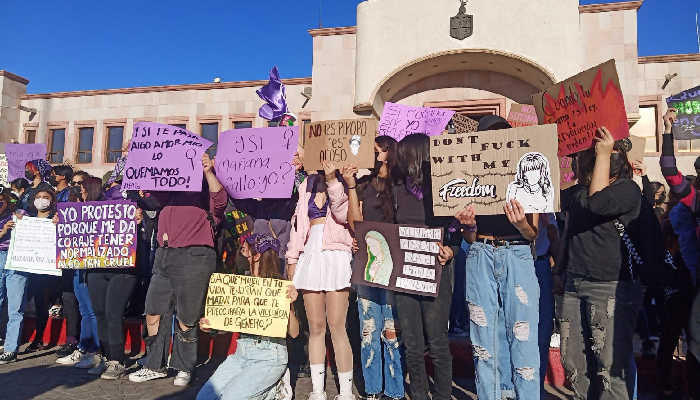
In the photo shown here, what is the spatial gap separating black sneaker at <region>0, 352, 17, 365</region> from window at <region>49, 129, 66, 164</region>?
1684cm

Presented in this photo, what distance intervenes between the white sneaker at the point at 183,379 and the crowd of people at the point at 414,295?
0.05 ft

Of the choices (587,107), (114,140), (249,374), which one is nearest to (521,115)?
(587,107)

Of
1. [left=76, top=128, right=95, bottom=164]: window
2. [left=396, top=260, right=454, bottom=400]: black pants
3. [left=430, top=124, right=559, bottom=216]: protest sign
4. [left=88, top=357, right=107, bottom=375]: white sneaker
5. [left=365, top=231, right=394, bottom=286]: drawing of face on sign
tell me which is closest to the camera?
[left=430, top=124, right=559, bottom=216]: protest sign

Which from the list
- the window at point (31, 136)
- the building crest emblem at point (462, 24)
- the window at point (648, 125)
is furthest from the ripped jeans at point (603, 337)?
the window at point (31, 136)

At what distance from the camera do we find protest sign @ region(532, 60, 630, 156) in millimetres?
2953

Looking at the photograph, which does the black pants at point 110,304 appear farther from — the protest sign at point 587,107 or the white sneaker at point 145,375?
the protest sign at point 587,107

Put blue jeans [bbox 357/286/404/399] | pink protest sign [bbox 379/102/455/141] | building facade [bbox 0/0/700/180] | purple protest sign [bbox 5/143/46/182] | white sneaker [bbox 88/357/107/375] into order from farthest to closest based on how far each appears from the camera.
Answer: building facade [bbox 0/0/700/180] → purple protest sign [bbox 5/143/46/182] → white sneaker [bbox 88/357/107/375] → pink protest sign [bbox 379/102/455/141] → blue jeans [bbox 357/286/404/399]

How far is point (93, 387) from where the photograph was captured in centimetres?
435

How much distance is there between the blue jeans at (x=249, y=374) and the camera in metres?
3.53

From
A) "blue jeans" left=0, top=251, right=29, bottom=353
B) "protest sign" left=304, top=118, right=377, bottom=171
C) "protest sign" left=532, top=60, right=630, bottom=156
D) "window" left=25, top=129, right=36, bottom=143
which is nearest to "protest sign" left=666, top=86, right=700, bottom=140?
"protest sign" left=532, top=60, right=630, bottom=156

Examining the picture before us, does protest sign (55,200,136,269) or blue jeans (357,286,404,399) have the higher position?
protest sign (55,200,136,269)

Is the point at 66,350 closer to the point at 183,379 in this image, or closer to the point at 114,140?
the point at 183,379

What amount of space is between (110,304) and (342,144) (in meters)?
2.96

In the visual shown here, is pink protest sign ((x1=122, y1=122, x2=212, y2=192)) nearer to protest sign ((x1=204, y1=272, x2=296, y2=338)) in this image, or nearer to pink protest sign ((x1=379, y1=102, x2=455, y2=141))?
protest sign ((x1=204, y1=272, x2=296, y2=338))
